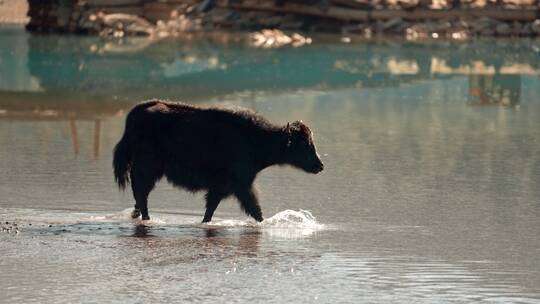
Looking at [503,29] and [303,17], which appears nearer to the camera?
[503,29]

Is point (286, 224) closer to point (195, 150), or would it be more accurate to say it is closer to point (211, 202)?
point (211, 202)

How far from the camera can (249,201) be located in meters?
13.0

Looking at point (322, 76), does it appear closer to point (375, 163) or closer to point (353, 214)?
point (375, 163)

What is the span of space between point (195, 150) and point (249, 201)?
0.65 meters

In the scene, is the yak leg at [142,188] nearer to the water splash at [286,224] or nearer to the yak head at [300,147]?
the water splash at [286,224]

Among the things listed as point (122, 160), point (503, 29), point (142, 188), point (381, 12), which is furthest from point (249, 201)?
point (381, 12)

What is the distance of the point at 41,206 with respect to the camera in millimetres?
13711

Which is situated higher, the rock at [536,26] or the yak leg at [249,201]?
the yak leg at [249,201]

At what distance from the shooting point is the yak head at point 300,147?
13375 mm

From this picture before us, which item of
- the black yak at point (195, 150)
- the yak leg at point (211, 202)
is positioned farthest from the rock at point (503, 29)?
the yak leg at point (211, 202)

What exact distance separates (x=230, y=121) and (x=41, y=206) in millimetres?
2005

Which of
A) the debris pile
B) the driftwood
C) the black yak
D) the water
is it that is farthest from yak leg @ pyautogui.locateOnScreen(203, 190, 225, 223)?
the driftwood

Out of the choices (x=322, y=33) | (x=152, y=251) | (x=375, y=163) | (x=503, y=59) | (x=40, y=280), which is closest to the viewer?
(x=40, y=280)

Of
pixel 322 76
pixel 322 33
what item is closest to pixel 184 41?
pixel 322 33
